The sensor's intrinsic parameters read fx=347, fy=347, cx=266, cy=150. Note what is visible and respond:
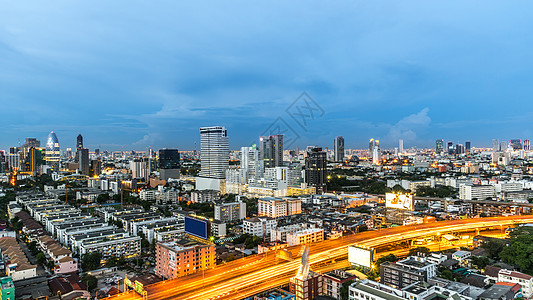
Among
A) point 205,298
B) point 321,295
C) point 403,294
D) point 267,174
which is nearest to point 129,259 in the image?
point 205,298

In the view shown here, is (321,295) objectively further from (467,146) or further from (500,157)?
(467,146)

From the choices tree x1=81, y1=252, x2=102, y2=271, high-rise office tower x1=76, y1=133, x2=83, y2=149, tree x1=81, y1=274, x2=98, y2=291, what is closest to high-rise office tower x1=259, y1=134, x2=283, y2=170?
Result: tree x1=81, y1=252, x2=102, y2=271

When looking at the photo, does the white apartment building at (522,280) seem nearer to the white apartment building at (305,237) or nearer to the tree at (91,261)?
the white apartment building at (305,237)

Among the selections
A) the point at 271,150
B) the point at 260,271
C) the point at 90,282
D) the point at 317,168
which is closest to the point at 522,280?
the point at 260,271

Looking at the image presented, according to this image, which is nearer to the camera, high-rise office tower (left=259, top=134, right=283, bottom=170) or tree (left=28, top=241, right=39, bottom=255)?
tree (left=28, top=241, right=39, bottom=255)

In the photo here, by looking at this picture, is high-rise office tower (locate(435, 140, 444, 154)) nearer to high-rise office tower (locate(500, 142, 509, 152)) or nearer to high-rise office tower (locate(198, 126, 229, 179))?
high-rise office tower (locate(500, 142, 509, 152))

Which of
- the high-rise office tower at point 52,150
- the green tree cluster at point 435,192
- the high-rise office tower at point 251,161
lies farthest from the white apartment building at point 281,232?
the high-rise office tower at point 52,150
